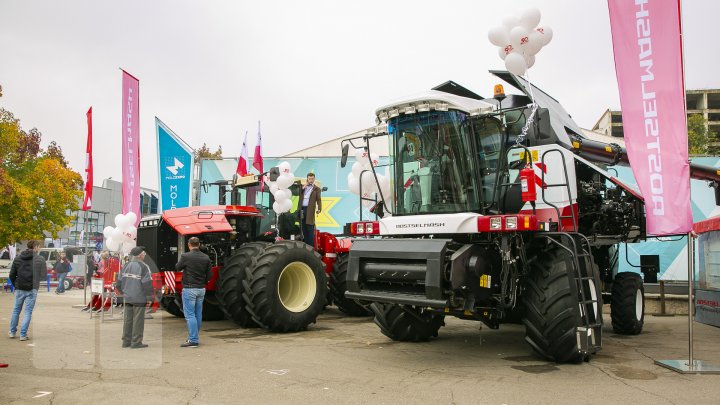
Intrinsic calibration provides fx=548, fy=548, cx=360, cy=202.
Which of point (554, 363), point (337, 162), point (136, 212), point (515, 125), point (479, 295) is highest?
point (337, 162)

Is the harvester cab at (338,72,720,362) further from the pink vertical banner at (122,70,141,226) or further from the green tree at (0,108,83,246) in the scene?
the green tree at (0,108,83,246)

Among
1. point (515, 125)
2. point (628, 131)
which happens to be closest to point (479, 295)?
point (515, 125)

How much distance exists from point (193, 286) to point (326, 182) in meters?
13.3

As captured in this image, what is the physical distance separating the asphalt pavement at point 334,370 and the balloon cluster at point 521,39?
163 inches

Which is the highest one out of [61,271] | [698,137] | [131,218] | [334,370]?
[698,137]

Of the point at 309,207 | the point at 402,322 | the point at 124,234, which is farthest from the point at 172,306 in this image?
the point at 402,322

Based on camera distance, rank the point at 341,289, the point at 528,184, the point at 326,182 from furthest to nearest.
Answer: the point at 326,182 → the point at 341,289 → the point at 528,184

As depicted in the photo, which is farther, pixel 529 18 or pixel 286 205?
pixel 286 205

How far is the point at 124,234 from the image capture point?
40.7 feet

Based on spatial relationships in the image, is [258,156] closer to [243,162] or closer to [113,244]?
[243,162]

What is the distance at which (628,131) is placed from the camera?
686 centimetres

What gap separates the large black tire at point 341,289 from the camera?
37.7 ft

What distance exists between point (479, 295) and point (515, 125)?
2.22m

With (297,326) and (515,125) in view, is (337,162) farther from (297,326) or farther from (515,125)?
(515,125)
